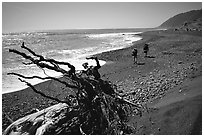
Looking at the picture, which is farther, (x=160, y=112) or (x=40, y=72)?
(x=40, y=72)

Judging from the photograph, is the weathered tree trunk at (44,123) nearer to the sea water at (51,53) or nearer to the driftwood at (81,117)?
the driftwood at (81,117)

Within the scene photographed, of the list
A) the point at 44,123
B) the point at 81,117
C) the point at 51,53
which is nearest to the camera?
the point at 81,117

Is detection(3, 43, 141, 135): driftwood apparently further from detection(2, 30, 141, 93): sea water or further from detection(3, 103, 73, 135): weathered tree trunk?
detection(2, 30, 141, 93): sea water

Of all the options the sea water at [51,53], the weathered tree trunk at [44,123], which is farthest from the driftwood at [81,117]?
the sea water at [51,53]

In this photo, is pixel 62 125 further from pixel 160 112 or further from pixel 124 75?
pixel 124 75

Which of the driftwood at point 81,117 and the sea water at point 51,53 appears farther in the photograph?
the sea water at point 51,53

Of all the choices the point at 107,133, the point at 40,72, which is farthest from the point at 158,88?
the point at 40,72

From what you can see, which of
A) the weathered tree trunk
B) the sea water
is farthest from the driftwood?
the sea water

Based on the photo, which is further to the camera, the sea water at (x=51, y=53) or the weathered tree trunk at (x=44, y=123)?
the sea water at (x=51, y=53)

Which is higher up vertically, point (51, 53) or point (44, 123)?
point (44, 123)

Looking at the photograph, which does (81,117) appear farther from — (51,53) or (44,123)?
(51,53)

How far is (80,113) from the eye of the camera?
4414 mm

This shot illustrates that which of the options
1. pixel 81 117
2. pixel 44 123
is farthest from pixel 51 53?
pixel 81 117

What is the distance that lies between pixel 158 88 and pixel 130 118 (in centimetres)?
297
